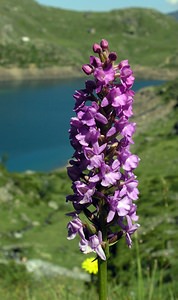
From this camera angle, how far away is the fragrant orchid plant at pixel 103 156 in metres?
4.44

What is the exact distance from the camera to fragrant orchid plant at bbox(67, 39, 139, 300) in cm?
444

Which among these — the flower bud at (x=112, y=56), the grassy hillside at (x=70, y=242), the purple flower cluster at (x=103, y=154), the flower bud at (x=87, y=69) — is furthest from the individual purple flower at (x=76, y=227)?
the grassy hillside at (x=70, y=242)

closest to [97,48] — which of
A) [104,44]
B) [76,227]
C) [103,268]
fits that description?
[104,44]

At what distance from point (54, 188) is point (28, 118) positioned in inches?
4747

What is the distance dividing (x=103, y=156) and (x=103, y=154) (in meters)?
0.02

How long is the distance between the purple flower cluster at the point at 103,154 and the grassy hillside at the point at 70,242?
1947 millimetres

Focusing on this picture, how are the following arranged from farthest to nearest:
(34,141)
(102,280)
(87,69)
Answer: (34,141) → (87,69) → (102,280)

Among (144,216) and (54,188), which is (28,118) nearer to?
(54,188)

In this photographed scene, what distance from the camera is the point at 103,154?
4473 millimetres

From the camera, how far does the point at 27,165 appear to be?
126 meters

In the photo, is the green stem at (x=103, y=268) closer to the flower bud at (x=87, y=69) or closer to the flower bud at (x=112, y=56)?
the flower bud at (x=87, y=69)

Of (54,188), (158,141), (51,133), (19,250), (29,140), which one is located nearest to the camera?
(19,250)

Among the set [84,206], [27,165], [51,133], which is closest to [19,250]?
[84,206]

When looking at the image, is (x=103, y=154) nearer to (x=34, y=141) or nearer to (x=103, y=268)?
(x=103, y=268)
